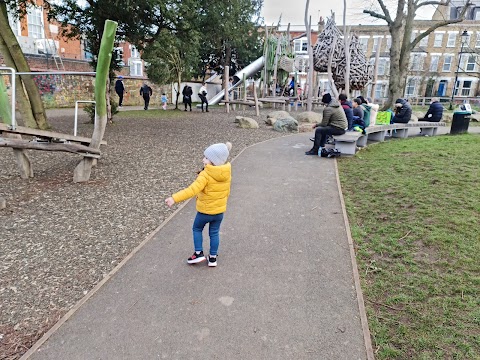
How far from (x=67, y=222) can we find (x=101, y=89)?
8.16 ft

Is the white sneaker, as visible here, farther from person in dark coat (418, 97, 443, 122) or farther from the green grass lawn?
person in dark coat (418, 97, 443, 122)

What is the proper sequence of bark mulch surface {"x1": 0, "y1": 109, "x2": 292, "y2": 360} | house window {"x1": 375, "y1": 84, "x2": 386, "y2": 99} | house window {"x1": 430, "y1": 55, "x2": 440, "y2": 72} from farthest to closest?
house window {"x1": 375, "y1": 84, "x2": 386, "y2": 99}
house window {"x1": 430, "y1": 55, "x2": 440, "y2": 72}
bark mulch surface {"x1": 0, "y1": 109, "x2": 292, "y2": 360}

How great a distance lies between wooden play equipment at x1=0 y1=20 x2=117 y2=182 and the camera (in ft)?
18.0

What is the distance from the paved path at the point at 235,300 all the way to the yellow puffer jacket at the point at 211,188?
2.23 ft

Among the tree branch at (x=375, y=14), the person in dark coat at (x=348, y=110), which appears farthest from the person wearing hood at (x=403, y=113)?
the tree branch at (x=375, y=14)

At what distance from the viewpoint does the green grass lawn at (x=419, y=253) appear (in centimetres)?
276

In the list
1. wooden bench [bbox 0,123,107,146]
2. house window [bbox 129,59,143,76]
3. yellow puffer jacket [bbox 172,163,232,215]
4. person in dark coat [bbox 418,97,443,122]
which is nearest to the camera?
yellow puffer jacket [bbox 172,163,232,215]

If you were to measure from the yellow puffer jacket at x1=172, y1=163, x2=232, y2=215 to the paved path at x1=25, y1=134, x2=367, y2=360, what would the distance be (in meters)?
0.68

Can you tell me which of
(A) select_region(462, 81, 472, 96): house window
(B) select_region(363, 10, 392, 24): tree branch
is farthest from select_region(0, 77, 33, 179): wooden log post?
(A) select_region(462, 81, 472, 96): house window

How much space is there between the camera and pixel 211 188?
3.55 metres

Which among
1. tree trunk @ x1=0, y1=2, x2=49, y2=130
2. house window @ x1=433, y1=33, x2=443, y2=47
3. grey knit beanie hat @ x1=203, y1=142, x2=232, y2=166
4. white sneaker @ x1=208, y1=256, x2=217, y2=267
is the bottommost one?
white sneaker @ x1=208, y1=256, x2=217, y2=267

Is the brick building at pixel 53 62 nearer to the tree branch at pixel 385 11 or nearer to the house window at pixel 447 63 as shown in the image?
the tree branch at pixel 385 11

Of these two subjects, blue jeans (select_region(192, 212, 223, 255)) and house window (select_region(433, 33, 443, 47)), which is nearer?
blue jeans (select_region(192, 212, 223, 255))

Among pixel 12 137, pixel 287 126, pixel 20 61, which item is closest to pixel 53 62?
pixel 20 61
